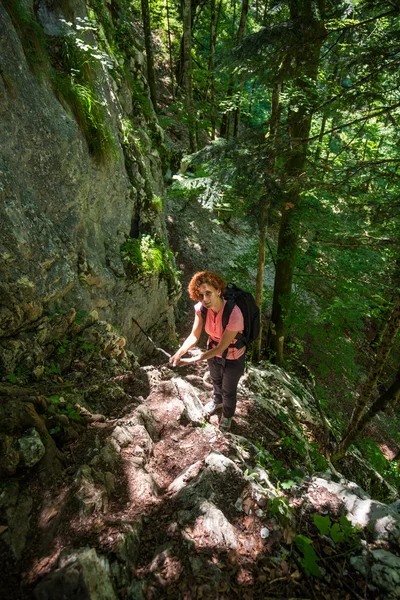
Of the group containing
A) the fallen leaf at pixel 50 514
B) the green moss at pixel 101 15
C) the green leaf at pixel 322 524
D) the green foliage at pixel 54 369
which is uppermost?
the green moss at pixel 101 15

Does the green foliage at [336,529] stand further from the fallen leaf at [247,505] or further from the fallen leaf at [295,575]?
the fallen leaf at [247,505]

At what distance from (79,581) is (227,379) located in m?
2.73

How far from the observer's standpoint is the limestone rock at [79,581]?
187 cm

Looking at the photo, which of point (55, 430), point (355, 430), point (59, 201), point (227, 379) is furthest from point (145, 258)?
point (355, 430)

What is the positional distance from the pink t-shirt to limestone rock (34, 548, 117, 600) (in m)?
2.42

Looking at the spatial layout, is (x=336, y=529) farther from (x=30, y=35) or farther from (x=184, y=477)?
(x=30, y=35)

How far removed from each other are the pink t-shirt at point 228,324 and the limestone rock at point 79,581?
242 centimetres

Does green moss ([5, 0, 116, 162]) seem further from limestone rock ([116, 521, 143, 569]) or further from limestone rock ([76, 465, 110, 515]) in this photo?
limestone rock ([116, 521, 143, 569])

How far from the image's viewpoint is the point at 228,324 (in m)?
3.68

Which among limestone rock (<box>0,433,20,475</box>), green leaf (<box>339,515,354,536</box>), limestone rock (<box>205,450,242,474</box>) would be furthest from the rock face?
green leaf (<box>339,515,354,536</box>)

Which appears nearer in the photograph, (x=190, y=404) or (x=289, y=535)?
(x=289, y=535)

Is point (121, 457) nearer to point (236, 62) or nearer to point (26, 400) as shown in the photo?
point (26, 400)

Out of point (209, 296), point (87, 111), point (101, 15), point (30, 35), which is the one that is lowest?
point (209, 296)

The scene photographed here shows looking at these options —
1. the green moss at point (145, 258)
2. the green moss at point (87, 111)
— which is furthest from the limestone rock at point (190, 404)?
the green moss at point (87, 111)
